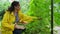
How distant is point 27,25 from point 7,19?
67cm

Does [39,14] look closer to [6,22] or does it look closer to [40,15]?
[40,15]

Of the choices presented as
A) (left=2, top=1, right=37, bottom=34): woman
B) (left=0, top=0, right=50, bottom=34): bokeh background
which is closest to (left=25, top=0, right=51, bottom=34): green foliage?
(left=0, top=0, right=50, bottom=34): bokeh background

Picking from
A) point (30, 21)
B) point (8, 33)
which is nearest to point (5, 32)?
point (8, 33)

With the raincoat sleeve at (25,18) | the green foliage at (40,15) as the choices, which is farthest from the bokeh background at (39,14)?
the raincoat sleeve at (25,18)

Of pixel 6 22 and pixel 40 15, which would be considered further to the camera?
pixel 40 15

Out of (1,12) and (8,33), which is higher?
(1,12)

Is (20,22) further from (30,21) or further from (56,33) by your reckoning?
(56,33)

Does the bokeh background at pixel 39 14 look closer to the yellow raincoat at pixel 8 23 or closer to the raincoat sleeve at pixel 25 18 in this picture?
the raincoat sleeve at pixel 25 18

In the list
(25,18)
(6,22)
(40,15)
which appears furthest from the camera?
(40,15)

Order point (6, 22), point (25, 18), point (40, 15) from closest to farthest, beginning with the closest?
point (6, 22)
point (25, 18)
point (40, 15)

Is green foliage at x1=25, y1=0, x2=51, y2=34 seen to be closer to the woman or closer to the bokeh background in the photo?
the bokeh background

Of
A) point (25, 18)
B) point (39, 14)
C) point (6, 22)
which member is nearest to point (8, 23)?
point (6, 22)

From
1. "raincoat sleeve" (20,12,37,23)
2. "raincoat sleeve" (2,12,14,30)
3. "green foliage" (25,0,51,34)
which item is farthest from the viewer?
"green foliage" (25,0,51,34)

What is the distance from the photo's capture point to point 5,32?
3131 mm
